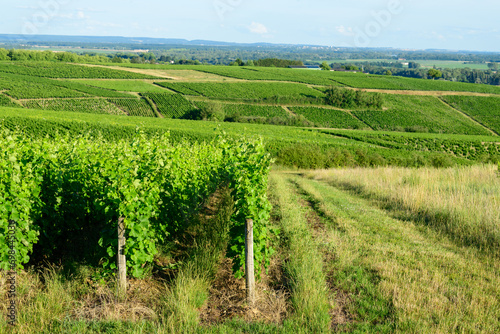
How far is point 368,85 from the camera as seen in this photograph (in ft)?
301

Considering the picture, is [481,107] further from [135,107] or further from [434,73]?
[135,107]

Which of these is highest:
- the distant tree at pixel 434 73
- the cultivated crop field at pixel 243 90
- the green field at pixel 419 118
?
the distant tree at pixel 434 73

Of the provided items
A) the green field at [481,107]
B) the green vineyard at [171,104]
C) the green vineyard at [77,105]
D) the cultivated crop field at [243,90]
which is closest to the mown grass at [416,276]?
the green vineyard at [171,104]

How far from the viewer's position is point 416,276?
6.73m

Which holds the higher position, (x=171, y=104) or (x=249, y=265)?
(x=171, y=104)

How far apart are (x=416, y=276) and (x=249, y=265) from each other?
299cm

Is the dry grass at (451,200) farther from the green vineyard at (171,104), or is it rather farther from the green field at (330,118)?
the green vineyard at (171,104)

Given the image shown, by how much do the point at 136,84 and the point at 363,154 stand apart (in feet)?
191

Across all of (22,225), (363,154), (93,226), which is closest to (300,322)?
(22,225)

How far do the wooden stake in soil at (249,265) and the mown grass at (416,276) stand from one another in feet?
5.04

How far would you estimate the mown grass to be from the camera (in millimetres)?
5359

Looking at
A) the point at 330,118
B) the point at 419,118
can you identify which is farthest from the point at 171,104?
the point at 419,118

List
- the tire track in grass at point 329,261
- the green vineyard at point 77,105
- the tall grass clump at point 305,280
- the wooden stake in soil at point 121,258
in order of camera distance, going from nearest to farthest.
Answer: the tall grass clump at point 305,280 → the tire track in grass at point 329,261 → the wooden stake in soil at point 121,258 → the green vineyard at point 77,105

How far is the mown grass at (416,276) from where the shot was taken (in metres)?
5.36
